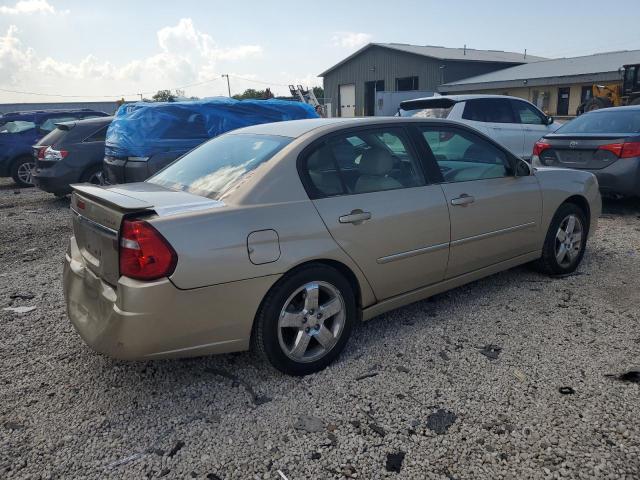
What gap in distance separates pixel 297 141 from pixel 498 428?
6.59ft

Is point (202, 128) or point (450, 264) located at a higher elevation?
point (202, 128)

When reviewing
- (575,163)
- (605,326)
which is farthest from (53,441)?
(575,163)

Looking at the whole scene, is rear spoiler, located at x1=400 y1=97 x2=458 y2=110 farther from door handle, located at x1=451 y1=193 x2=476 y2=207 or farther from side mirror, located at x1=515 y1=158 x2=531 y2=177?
door handle, located at x1=451 y1=193 x2=476 y2=207

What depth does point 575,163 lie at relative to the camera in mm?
7230

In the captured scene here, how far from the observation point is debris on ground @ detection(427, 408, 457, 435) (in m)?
2.57

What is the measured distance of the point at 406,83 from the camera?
36.5 meters

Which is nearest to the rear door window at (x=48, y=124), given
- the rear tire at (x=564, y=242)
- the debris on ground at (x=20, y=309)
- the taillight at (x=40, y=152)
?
the taillight at (x=40, y=152)

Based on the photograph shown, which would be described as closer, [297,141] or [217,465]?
[217,465]

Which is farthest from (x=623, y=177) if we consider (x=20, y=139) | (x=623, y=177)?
(x=20, y=139)

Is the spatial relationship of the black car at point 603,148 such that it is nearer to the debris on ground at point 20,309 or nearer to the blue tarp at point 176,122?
the blue tarp at point 176,122

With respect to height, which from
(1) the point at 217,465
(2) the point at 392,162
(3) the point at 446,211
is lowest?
(1) the point at 217,465

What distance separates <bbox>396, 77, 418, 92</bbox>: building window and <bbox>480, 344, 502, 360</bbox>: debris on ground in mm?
34883

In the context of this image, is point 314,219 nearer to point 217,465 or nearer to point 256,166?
point 256,166

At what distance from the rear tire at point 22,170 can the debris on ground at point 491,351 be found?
11103 millimetres
